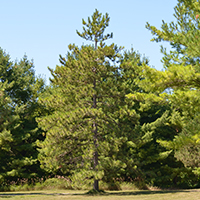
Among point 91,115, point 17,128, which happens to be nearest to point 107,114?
point 91,115

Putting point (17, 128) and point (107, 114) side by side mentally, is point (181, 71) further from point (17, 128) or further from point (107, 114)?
point (17, 128)

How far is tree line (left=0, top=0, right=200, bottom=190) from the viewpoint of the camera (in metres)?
15.5

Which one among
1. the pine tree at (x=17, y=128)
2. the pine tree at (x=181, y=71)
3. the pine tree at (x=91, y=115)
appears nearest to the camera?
the pine tree at (x=181, y=71)

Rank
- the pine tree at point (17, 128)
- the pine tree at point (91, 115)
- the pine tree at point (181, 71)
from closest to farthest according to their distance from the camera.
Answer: the pine tree at point (181, 71) → the pine tree at point (91, 115) → the pine tree at point (17, 128)

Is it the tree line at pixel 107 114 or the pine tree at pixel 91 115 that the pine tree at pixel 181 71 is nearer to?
the tree line at pixel 107 114

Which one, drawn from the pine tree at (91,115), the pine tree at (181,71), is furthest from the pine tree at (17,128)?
the pine tree at (181,71)

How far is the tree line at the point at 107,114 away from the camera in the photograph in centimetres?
1551

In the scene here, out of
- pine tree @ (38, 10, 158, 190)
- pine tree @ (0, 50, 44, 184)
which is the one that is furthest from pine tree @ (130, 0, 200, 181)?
pine tree @ (0, 50, 44, 184)

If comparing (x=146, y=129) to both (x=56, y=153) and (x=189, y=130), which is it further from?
(x=189, y=130)

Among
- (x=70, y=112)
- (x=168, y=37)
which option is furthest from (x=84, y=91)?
(x=168, y=37)

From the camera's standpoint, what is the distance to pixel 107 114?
2516 cm

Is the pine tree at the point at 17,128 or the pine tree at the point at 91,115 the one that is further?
the pine tree at the point at 17,128

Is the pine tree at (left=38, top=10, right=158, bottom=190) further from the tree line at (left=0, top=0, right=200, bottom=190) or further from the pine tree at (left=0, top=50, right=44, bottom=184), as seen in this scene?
the pine tree at (left=0, top=50, right=44, bottom=184)

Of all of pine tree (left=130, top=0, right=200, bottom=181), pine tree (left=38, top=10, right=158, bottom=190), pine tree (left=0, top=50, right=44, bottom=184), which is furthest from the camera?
pine tree (left=0, top=50, right=44, bottom=184)
